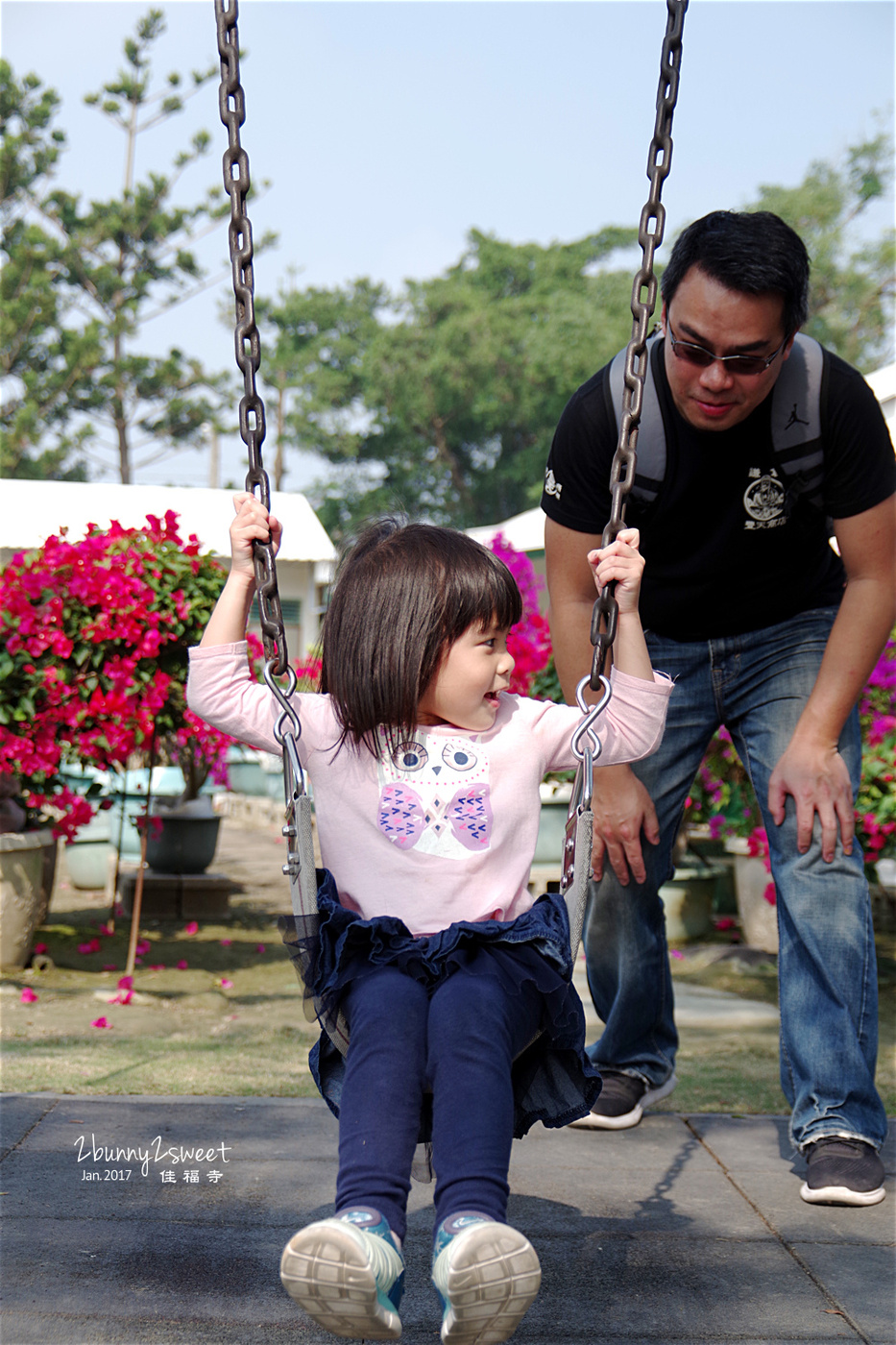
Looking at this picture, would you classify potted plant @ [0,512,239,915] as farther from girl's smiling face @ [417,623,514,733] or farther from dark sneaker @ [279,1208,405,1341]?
dark sneaker @ [279,1208,405,1341]

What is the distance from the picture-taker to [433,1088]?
1748 millimetres

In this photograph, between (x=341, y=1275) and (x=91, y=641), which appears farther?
(x=91, y=641)

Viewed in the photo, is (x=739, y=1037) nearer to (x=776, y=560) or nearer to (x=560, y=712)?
(x=776, y=560)

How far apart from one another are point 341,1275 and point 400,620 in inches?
37.6

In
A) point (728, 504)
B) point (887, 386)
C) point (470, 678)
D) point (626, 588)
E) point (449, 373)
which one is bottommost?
point (470, 678)

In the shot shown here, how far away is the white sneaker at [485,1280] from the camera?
1.50m

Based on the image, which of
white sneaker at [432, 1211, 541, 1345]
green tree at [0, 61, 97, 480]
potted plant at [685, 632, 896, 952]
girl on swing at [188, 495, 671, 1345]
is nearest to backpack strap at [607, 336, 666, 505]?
girl on swing at [188, 495, 671, 1345]

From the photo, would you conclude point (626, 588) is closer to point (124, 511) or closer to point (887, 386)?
point (887, 386)

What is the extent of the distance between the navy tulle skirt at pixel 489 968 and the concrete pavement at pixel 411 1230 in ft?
1.31

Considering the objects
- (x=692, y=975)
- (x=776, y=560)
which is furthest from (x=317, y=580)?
(x=776, y=560)

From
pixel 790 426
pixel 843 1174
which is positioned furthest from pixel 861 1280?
pixel 790 426

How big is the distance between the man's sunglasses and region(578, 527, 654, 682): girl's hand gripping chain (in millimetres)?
609

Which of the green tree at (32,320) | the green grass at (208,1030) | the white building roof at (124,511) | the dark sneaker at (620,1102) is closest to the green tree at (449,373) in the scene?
the green tree at (32,320)

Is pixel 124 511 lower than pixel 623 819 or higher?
higher
